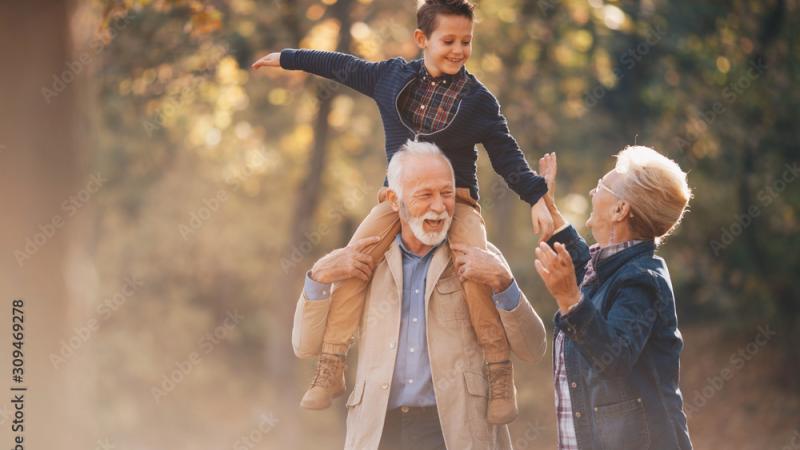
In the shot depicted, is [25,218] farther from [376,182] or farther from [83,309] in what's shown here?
[376,182]

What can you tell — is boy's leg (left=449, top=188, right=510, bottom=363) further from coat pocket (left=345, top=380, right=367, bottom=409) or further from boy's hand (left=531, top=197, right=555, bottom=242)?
coat pocket (left=345, top=380, right=367, bottom=409)

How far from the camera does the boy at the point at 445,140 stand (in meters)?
4.16

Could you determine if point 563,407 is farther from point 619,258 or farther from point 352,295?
point 352,295

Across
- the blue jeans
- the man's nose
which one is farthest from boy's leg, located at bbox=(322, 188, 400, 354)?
the blue jeans

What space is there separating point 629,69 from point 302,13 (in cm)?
468

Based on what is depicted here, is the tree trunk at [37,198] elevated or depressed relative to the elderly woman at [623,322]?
elevated

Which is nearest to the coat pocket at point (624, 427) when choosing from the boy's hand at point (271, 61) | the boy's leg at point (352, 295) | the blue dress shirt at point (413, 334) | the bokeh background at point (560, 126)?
the blue dress shirt at point (413, 334)

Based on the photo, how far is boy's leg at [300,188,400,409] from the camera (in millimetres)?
4297

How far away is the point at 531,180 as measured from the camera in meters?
4.20

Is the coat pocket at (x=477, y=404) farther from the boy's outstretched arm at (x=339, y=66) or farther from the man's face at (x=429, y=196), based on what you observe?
the boy's outstretched arm at (x=339, y=66)

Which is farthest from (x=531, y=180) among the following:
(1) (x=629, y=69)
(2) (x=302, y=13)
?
(1) (x=629, y=69)

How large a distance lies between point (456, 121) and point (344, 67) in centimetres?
55

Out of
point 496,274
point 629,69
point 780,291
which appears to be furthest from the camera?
point 629,69

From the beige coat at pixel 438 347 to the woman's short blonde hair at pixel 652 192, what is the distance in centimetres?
56
